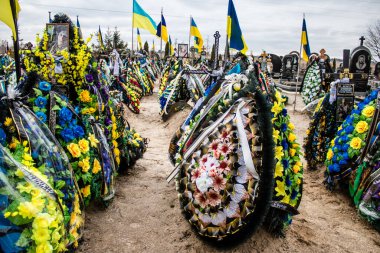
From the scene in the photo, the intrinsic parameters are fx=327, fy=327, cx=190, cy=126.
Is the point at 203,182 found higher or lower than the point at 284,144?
lower

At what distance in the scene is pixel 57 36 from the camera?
155 inches

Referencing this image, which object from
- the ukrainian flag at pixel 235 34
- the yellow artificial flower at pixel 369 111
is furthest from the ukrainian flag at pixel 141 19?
the yellow artificial flower at pixel 369 111

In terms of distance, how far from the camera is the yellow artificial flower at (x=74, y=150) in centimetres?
345

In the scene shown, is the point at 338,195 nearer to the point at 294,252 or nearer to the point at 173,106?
the point at 294,252

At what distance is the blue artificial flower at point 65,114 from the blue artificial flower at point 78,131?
134 millimetres

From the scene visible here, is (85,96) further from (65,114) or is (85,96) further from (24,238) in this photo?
(24,238)

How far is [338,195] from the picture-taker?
16.4 ft

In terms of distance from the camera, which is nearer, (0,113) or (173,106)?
(0,113)

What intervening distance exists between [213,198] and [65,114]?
5.84ft

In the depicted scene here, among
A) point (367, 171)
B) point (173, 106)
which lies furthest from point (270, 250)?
point (173, 106)

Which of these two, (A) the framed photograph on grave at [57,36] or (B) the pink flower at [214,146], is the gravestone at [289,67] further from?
(B) the pink flower at [214,146]

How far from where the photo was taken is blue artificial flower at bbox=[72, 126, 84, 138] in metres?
3.58

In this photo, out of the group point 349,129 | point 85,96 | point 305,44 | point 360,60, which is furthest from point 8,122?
point 305,44

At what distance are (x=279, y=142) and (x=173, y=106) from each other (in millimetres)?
7894
